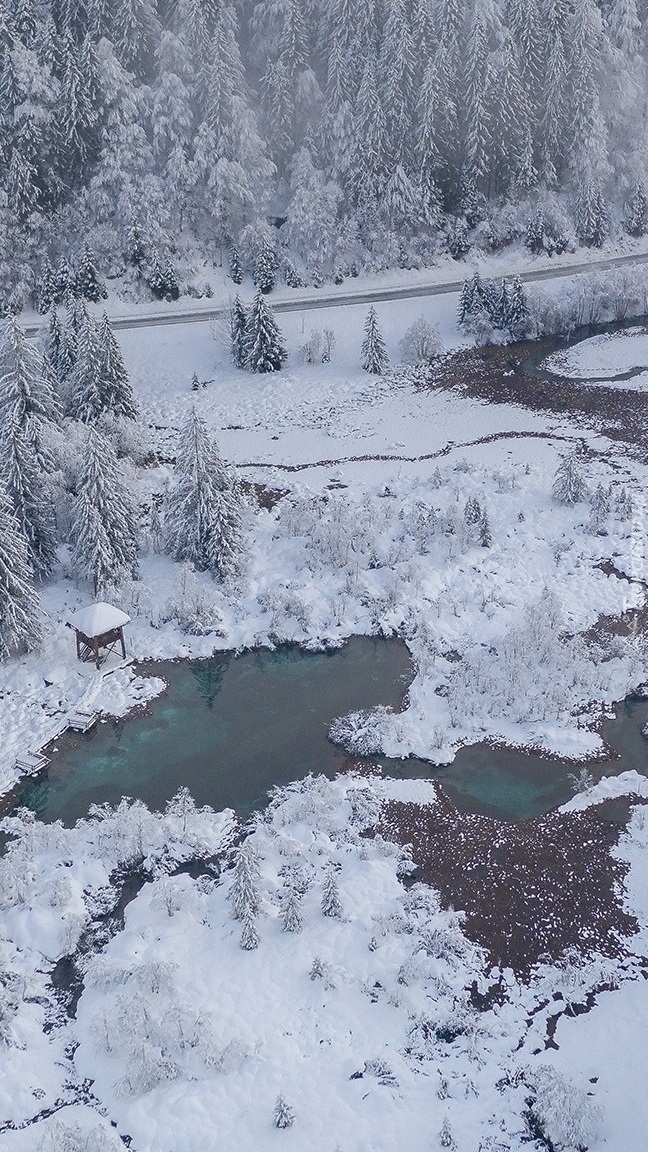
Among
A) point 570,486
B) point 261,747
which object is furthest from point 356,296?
point 261,747

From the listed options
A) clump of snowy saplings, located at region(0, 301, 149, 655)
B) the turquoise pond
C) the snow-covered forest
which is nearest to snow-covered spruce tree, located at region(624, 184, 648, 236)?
the snow-covered forest

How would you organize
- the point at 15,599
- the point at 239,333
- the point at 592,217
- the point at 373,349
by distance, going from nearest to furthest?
1. the point at 15,599
2. the point at 373,349
3. the point at 239,333
4. the point at 592,217

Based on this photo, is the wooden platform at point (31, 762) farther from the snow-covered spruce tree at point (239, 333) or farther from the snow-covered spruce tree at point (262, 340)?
the snow-covered spruce tree at point (239, 333)

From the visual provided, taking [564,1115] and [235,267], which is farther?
[235,267]

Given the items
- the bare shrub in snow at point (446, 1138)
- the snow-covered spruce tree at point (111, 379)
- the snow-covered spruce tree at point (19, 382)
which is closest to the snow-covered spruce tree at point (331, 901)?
the bare shrub in snow at point (446, 1138)

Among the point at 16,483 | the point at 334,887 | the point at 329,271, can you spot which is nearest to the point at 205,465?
the point at 16,483

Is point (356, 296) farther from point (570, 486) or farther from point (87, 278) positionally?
point (570, 486)
